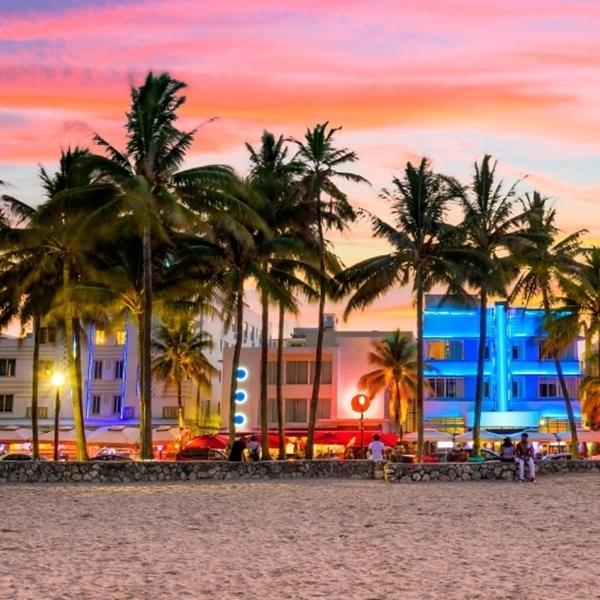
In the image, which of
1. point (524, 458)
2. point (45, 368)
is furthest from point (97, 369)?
point (524, 458)

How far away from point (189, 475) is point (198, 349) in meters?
43.8

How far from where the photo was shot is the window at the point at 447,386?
258ft

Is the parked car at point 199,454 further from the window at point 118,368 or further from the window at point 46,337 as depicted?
the window at point 46,337

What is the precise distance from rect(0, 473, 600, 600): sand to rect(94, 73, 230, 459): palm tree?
1172 centimetres

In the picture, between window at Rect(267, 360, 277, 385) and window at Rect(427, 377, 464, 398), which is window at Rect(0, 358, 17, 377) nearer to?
window at Rect(267, 360, 277, 385)

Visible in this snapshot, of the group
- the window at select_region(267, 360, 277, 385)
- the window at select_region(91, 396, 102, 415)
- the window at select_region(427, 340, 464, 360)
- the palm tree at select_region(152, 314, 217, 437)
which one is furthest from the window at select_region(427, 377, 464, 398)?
the window at select_region(91, 396, 102, 415)

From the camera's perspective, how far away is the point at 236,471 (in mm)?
37656

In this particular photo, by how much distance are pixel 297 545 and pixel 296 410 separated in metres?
59.7

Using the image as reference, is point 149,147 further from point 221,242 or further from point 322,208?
point 322,208

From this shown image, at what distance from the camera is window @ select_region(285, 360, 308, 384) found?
7775cm

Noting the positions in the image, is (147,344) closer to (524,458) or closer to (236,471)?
(236,471)

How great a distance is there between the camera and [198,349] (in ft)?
263

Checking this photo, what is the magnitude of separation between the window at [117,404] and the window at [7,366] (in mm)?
8983

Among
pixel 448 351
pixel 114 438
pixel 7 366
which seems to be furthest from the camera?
pixel 7 366
